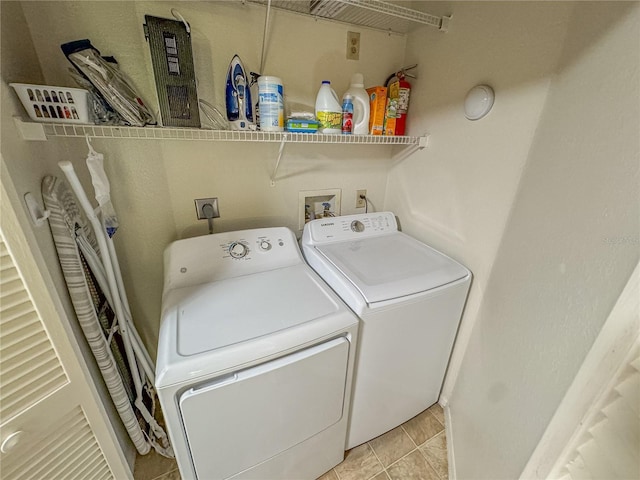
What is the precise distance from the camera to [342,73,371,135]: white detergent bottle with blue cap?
1437mm

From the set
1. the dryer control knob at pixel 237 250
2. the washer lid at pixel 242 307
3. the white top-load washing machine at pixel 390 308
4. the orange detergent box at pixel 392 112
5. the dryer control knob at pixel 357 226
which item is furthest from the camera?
the dryer control knob at pixel 357 226

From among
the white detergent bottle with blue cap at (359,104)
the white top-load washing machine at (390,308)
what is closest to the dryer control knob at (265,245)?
the white top-load washing machine at (390,308)

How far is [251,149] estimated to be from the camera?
1.45 metres

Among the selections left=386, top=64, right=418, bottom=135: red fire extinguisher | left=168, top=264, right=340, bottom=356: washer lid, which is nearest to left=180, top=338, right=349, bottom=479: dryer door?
left=168, top=264, right=340, bottom=356: washer lid

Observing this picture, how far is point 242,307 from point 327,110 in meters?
1.02

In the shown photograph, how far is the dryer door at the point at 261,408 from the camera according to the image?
2.83 ft

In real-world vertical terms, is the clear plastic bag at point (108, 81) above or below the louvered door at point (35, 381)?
above

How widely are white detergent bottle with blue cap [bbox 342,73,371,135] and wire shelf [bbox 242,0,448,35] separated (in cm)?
27

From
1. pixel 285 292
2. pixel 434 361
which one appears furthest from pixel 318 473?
pixel 285 292

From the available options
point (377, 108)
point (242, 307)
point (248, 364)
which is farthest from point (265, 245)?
point (377, 108)

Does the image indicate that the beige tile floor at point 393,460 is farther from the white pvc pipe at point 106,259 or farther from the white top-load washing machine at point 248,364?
the white pvc pipe at point 106,259

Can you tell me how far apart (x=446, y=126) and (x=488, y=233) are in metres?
0.61

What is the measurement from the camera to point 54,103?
2.77 ft

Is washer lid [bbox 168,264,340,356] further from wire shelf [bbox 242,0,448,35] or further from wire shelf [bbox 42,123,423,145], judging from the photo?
wire shelf [bbox 242,0,448,35]
